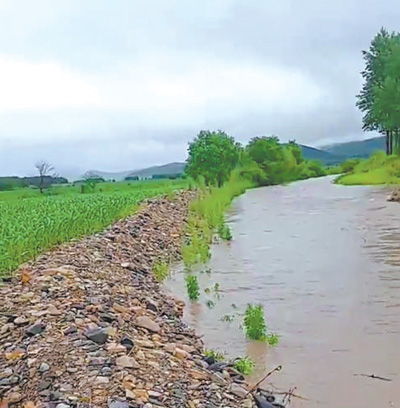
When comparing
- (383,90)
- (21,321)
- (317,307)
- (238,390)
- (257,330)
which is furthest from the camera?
(383,90)

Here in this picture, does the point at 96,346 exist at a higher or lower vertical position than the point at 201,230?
higher

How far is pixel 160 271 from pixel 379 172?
142ft

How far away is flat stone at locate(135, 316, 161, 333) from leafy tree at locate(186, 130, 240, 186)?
129 feet

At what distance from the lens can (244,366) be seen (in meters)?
6.80

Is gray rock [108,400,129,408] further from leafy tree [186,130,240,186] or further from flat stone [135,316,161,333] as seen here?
leafy tree [186,130,240,186]

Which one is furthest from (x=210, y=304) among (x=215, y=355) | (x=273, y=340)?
(x=215, y=355)

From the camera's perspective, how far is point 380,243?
16875mm

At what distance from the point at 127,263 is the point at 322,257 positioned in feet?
15.8

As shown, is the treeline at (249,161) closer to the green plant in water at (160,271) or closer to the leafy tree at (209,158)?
the leafy tree at (209,158)

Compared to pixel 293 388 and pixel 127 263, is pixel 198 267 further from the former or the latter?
pixel 293 388

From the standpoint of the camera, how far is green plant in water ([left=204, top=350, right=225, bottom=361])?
7.04 metres

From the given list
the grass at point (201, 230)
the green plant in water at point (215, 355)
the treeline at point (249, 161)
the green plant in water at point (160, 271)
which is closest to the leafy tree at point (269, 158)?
the treeline at point (249, 161)

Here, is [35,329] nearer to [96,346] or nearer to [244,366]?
[96,346]

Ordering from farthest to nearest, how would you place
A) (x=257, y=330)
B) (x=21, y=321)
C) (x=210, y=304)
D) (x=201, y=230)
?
(x=201, y=230), (x=210, y=304), (x=257, y=330), (x=21, y=321)
